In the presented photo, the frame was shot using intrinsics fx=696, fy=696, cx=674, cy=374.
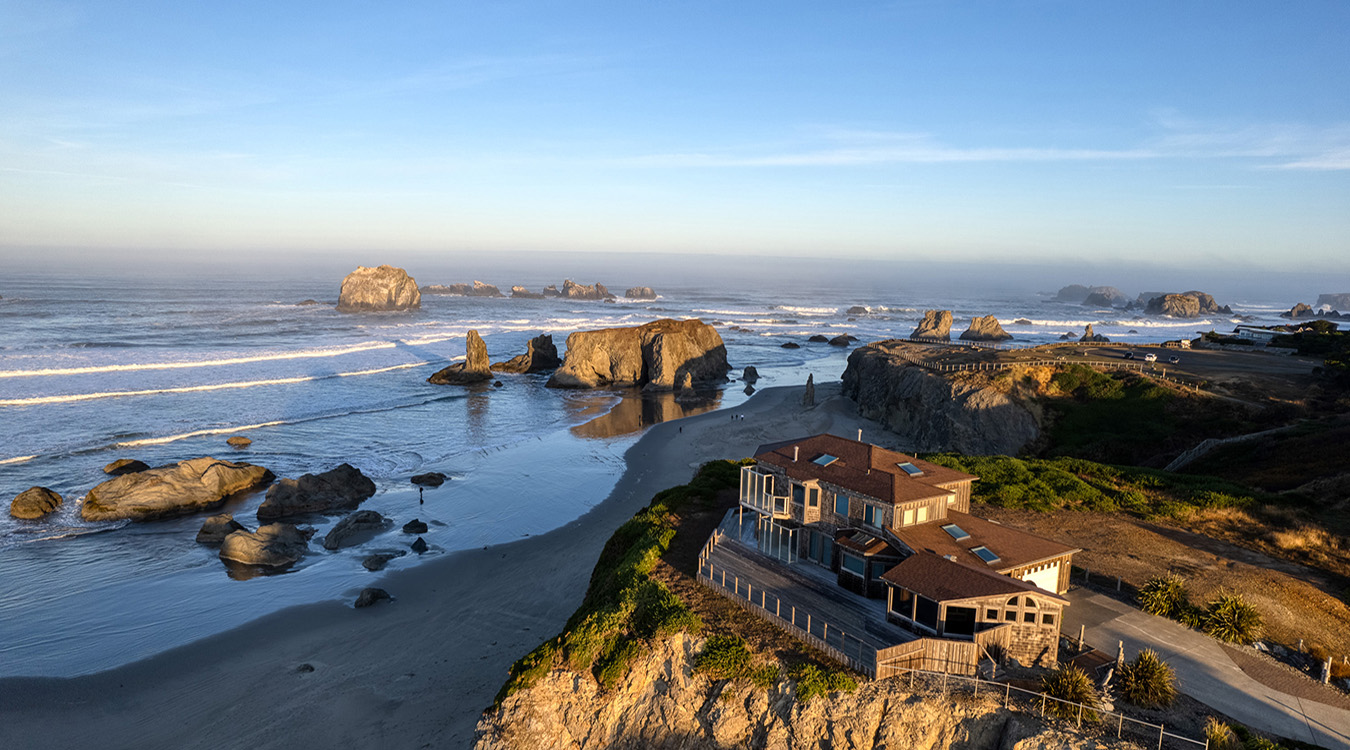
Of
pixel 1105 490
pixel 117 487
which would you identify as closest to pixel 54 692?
pixel 117 487

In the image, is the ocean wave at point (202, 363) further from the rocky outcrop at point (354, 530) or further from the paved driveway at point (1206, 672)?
the paved driveway at point (1206, 672)

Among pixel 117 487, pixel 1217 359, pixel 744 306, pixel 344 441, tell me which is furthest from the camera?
pixel 744 306

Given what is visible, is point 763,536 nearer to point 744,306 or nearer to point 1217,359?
point 1217,359

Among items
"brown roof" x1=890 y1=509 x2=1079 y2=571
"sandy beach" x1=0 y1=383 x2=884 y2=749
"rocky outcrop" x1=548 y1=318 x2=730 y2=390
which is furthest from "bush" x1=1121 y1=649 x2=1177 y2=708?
"rocky outcrop" x1=548 y1=318 x2=730 y2=390

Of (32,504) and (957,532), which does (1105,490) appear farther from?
(32,504)

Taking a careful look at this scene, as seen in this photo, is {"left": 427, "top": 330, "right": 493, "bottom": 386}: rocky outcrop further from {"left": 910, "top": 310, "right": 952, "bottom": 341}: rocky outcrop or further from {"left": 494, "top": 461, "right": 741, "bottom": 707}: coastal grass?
{"left": 910, "top": 310, "right": 952, "bottom": 341}: rocky outcrop

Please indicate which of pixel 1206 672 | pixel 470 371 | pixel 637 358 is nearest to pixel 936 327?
pixel 637 358

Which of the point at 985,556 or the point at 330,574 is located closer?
the point at 985,556
